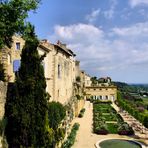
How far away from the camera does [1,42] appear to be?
2458 cm

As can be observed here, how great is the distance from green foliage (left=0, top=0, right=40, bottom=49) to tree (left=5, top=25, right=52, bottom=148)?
198cm

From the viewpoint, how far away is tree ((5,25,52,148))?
2255cm

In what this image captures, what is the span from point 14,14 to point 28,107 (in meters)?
7.72

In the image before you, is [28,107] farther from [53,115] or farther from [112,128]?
[112,128]

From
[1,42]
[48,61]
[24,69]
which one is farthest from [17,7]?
[48,61]

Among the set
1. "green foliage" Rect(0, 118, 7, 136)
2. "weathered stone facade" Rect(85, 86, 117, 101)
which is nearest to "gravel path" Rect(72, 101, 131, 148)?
"green foliage" Rect(0, 118, 7, 136)

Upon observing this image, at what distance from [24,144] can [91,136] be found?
18.4 meters

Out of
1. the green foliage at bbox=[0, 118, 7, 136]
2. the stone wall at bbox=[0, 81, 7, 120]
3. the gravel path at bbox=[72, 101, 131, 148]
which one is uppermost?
the stone wall at bbox=[0, 81, 7, 120]

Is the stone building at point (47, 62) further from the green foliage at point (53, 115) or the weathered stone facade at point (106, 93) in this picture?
the weathered stone facade at point (106, 93)

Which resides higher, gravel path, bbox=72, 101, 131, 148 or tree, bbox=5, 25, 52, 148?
tree, bbox=5, 25, 52, 148

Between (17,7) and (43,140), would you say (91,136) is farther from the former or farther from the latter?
(17,7)

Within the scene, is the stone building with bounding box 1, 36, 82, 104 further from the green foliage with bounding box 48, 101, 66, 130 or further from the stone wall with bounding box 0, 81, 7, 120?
the stone wall with bounding box 0, 81, 7, 120

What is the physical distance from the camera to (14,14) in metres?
25.7

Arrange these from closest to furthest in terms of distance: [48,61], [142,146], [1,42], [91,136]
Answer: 1. [1,42]
2. [142,146]
3. [48,61]
4. [91,136]
